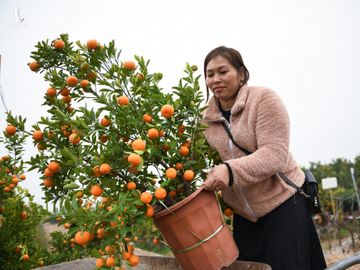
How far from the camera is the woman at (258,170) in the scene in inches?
59.4

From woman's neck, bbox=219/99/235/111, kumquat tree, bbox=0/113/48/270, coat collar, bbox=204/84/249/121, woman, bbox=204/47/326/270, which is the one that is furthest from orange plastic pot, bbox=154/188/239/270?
kumquat tree, bbox=0/113/48/270

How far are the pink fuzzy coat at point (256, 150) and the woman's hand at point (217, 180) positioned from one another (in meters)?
0.06

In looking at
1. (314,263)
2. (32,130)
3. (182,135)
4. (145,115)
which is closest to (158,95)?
(145,115)

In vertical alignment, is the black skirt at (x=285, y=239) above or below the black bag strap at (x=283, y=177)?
below

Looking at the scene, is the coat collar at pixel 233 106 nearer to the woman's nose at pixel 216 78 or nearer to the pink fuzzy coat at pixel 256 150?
the pink fuzzy coat at pixel 256 150

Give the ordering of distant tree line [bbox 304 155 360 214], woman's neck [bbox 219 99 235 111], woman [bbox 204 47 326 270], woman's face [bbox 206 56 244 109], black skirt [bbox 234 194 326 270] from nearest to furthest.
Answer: woman [bbox 204 47 326 270], black skirt [bbox 234 194 326 270], woman's face [bbox 206 56 244 109], woman's neck [bbox 219 99 235 111], distant tree line [bbox 304 155 360 214]

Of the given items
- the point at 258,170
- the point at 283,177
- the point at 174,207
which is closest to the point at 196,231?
the point at 174,207

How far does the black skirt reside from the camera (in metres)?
1.63

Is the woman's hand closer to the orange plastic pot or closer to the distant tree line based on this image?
the orange plastic pot

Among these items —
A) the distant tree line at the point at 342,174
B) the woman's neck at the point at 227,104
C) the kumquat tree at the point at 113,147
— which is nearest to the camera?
the kumquat tree at the point at 113,147

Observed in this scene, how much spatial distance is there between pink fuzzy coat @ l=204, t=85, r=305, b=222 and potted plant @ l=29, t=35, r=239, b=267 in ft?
0.58

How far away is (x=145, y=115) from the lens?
1.42 meters

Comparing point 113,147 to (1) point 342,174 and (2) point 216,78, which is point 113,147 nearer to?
(2) point 216,78

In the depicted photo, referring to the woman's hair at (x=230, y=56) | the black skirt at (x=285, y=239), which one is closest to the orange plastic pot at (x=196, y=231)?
the black skirt at (x=285, y=239)
